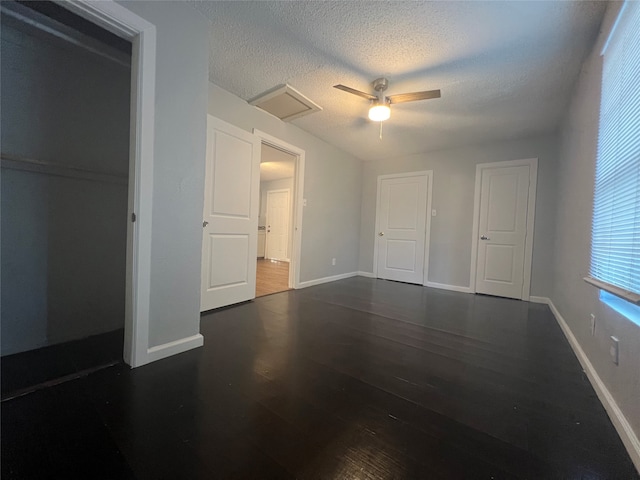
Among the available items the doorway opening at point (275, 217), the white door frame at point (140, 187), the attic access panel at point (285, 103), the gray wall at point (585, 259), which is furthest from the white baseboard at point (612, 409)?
the doorway opening at point (275, 217)

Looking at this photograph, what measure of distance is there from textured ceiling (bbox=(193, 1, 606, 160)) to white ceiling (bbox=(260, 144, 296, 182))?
1.72 metres

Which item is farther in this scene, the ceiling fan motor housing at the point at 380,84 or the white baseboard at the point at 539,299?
the white baseboard at the point at 539,299

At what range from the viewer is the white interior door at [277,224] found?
23.6ft

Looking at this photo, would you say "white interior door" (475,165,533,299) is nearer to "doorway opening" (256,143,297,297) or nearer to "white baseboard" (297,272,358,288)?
"white baseboard" (297,272,358,288)

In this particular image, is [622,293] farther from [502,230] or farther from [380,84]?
[502,230]

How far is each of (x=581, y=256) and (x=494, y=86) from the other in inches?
67.8

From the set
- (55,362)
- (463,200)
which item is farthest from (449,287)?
(55,362)

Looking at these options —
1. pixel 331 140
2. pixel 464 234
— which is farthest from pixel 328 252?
pixel 464 234

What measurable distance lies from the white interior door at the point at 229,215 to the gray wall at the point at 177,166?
75 cm

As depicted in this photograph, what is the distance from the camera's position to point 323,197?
169 inches

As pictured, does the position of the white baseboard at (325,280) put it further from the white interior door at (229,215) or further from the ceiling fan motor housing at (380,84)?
the ceiling fan motor housing at (380,84)

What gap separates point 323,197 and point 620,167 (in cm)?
334

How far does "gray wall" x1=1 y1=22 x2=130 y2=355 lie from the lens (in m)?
1.69

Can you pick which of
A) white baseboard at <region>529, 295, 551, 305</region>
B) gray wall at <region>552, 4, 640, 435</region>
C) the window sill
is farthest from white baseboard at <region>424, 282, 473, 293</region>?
the window sill
